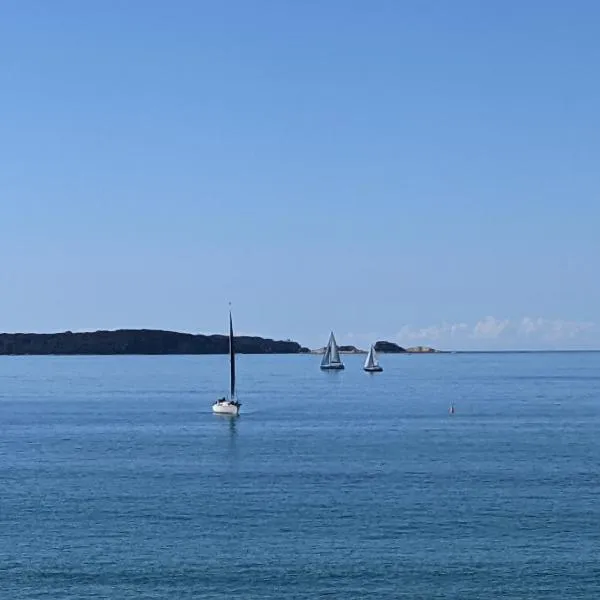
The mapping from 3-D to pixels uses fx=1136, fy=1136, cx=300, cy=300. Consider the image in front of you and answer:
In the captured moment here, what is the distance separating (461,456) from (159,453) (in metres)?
30.1

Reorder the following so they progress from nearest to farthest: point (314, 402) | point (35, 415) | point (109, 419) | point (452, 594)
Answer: point (452, 594), point (109, 419), point (35, 415), point (314, 402)

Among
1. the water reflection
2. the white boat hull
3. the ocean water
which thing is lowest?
the ocean water

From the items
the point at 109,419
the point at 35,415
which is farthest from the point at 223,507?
the point at 35,415

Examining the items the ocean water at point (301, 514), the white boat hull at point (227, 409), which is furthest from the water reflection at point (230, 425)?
the ocean water at point (301, 514)

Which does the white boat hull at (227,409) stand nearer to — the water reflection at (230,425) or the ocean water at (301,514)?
the water reflection at (230,425)

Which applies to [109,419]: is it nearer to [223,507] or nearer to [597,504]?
[223,507]

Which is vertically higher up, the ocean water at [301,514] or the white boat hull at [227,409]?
the white boat hull at [227,409]

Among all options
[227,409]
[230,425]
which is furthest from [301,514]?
[227,409]

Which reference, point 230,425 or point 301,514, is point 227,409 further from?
point 301,514

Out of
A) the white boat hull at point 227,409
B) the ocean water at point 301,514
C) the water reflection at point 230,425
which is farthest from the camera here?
the white boat hull at point 227,409

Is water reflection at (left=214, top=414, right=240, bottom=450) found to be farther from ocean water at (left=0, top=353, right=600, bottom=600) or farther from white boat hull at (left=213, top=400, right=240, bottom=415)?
ocean water at (left=0, top=353, right=600, bottom=600)

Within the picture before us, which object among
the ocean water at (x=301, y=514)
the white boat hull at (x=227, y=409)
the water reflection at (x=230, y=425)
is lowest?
the ocean water at (x=301, y=514)

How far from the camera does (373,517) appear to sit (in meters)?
75.4

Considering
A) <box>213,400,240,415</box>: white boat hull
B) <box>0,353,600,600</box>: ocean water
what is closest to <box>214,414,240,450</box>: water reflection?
<box>213,400,240,415</box>: white boat hull
